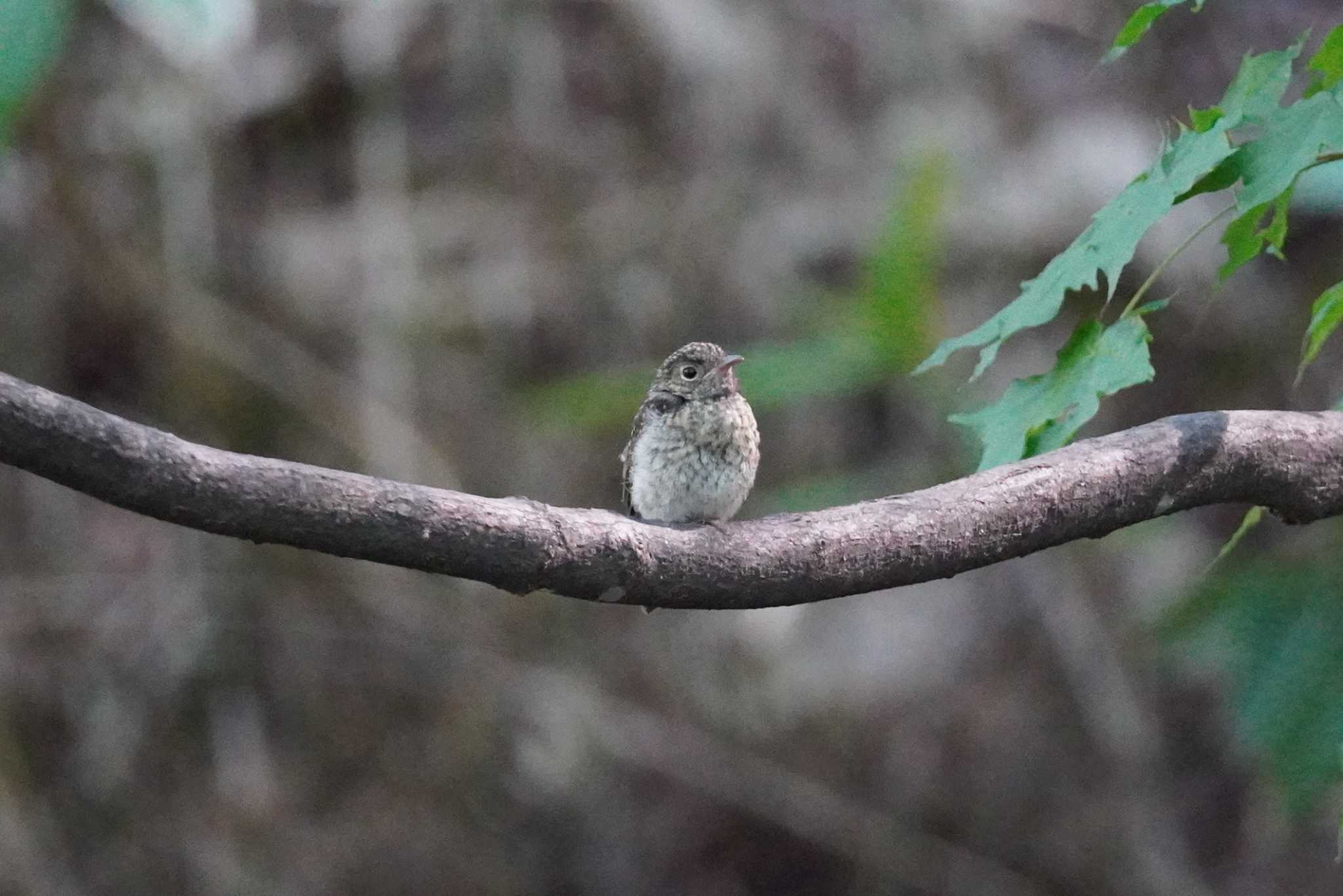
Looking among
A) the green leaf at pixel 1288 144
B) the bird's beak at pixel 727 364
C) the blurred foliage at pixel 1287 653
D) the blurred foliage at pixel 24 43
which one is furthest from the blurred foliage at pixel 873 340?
the green leaf at pixel 1288 144

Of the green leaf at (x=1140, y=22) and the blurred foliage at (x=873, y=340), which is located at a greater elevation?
the blurred foliage at (x=873, y=340)

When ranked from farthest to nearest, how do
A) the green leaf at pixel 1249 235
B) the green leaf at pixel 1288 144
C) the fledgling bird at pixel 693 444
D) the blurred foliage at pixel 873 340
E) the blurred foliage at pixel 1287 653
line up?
the blurred foliage at pixel 873 340, the blurred foliage at pixel 1287 653, the fledgling bird at pixel 693 444, the green leaf at pixel 1249 235, the green leaf at pixel 1288 144

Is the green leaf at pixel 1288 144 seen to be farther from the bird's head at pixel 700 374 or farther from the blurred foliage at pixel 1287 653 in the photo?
the blurred foliage at pixel 1287 653

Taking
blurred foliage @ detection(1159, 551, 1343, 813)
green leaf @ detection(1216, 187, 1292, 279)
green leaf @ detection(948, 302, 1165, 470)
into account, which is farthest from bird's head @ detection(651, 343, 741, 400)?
blurred foliage @ detection(1159, 551, 1343, 813)

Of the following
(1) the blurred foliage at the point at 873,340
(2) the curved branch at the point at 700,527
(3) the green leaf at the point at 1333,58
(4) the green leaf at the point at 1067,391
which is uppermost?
(1) the blurred foliage at the point at 873,340

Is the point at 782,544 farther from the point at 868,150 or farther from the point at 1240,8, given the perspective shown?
the point at 1240,8

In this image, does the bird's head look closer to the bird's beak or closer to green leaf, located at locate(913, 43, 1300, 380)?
the bird's beak

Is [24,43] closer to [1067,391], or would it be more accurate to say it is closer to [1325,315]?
[1067,391]

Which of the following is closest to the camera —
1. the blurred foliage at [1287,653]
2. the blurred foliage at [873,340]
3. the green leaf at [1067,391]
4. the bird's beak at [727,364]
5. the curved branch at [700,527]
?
the curved branch at [700,527]
